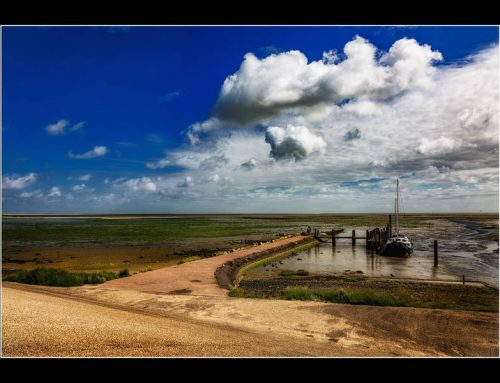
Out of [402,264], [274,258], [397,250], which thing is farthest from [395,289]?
[397,250]

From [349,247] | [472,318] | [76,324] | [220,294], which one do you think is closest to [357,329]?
[472,318]

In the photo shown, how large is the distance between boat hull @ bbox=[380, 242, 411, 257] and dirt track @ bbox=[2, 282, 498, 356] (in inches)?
933

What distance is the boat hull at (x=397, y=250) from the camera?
33.1m

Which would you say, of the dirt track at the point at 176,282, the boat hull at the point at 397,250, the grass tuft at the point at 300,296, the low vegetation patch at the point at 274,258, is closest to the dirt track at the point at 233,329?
the grass tuft at the point at 300,296

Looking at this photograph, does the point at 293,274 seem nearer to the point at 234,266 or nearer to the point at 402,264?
the point at 234,266

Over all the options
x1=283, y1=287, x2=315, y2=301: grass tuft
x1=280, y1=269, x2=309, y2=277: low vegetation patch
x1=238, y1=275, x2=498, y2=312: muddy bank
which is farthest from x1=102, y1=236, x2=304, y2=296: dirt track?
x1=280, y1=269, x2=309, y2=277: low vegetation patch

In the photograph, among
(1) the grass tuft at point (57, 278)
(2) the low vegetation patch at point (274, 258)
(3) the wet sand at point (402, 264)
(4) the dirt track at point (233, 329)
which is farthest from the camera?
(2) the low vegetation patch at point (274, 258)

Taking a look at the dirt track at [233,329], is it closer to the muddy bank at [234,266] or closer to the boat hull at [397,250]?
the muddy bank at [234,266]

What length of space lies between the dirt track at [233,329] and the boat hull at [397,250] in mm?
23690

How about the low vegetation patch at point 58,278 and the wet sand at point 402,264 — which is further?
the wet sand at point 402,264

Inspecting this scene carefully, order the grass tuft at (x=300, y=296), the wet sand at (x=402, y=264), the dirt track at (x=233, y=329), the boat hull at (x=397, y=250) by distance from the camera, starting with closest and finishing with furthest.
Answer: the dirt track at (x=233, y=329)
the grass tuft at (x=300, y=296)
the wet sand at (x=402, y=264)
the boat hull at (x=397, y=250)

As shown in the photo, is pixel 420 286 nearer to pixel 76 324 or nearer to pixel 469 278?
pixel 469 278

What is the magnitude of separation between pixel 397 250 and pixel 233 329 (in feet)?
95.1

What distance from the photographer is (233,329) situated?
8969mm
